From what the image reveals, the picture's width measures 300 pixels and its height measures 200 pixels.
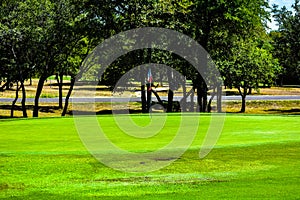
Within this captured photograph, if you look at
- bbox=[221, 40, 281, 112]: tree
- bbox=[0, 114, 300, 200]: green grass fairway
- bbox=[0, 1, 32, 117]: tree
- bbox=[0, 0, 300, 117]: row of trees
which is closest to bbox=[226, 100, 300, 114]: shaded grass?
bbox=[221, 40, 281, 112]: tree

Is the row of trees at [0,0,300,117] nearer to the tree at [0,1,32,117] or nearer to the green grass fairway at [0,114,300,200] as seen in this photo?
the tree at [0,1,32,117]

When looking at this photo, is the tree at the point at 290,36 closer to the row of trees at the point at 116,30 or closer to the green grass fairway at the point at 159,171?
the row of trees at the point at 116,30

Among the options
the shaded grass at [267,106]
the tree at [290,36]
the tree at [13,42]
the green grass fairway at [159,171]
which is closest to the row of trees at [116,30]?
the tree at [13,42]

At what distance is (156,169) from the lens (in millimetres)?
12008

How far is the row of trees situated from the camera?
39.9 metres

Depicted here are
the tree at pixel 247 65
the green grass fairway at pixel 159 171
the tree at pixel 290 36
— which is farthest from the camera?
the tree at pixel 290 36

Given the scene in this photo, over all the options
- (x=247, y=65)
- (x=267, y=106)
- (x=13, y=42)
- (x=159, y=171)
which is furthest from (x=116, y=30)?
(x=267, y=106)

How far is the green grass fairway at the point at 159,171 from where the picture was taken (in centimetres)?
959

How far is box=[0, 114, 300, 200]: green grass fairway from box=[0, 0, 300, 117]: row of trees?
894 inches

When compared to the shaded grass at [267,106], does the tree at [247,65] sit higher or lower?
higher

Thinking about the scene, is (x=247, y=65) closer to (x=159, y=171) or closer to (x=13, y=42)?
(x=13, y=42)

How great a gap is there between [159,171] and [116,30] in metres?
29.7

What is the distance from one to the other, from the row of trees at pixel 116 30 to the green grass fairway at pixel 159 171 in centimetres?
2272

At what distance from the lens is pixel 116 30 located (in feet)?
133
